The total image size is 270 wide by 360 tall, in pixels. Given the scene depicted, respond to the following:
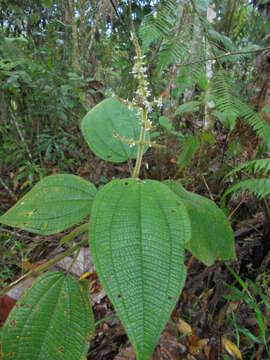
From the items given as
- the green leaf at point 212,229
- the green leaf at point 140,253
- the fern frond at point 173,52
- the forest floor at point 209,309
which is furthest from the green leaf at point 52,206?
the fern frond at point 173,52

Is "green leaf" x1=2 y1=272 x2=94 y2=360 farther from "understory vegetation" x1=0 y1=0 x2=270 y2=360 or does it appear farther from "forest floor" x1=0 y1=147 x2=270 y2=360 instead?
"forest floor" x1=0 y1=147 x2=270 y2=360

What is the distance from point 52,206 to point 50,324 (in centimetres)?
29

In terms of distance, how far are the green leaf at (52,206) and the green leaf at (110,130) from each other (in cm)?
17

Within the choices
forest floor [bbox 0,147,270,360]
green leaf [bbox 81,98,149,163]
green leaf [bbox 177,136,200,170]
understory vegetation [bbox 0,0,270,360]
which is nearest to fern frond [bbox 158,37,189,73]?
understory vegetation [bbox 0,0,270,360]

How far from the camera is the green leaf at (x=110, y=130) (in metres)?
1.11

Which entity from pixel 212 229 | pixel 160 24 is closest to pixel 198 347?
pixel 212 229

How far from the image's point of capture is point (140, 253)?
26.2 inches

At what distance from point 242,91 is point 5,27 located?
6.55ft

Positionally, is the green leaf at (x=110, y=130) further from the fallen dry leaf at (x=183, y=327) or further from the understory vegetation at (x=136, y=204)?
the fallen dry leaf at (x=183, y=327)

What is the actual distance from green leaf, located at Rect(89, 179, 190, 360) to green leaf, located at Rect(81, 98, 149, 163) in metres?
0.31

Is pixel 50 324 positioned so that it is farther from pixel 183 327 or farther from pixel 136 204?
pixel 183 327

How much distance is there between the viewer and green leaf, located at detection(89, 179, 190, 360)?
0.60 meters

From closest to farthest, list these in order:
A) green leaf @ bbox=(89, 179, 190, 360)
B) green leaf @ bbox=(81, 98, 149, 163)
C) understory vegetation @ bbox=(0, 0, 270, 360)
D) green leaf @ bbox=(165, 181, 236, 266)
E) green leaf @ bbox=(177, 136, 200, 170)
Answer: green leaf @ bbox=(89, 179, 190, 360) → understory vegetation @ bbox=(0, 0, 270, 360) → green leaf @ bbox=(165, 181, 236, 266) → green leaf @ bbox=(81, 98, 149, 163) → green leaf @ bbox=(177, 136, 200, 170)

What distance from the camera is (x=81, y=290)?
0.91 metres
